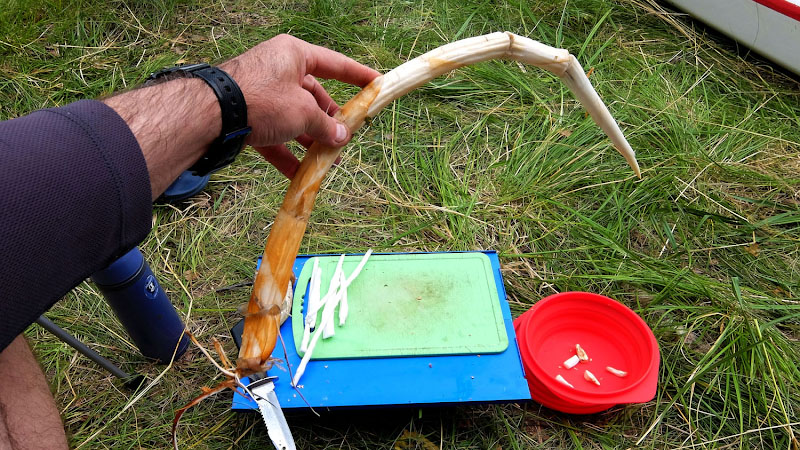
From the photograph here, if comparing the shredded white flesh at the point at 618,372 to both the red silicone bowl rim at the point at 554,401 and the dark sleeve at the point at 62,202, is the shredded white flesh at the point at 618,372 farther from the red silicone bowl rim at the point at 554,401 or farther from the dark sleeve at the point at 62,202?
the dark sleeve at the point at 62,202

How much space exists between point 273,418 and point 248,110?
2.57 feet

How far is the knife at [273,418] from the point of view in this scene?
128 cm

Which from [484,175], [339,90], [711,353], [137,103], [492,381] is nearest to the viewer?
[137,103]

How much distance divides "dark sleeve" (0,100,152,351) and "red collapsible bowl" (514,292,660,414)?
143 cm

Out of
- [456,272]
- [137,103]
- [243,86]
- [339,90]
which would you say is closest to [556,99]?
[339,90]

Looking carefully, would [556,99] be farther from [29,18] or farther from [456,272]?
[29,18]

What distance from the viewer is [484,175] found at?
9.39 ft

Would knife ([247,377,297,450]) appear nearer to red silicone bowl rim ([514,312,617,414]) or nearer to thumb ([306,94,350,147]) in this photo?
thumb ([306,94,350,147])

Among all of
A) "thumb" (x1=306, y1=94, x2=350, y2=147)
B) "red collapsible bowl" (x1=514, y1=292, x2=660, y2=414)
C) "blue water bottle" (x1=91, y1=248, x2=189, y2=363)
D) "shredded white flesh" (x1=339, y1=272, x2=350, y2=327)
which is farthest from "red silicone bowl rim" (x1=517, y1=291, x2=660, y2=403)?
"blue water bottle" (x1=91, y1=248, x2=189, y2=363)

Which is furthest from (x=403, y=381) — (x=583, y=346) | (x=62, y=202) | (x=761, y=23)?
(x=761, y=23)

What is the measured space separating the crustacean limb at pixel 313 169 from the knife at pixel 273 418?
82 millimetres

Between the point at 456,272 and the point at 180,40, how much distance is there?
2596 mm

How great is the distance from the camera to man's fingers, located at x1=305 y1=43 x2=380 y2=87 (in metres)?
1.61

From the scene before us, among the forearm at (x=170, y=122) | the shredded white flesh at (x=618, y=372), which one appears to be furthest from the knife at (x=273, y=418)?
the shredded white flesh at (x=618, y=372)
